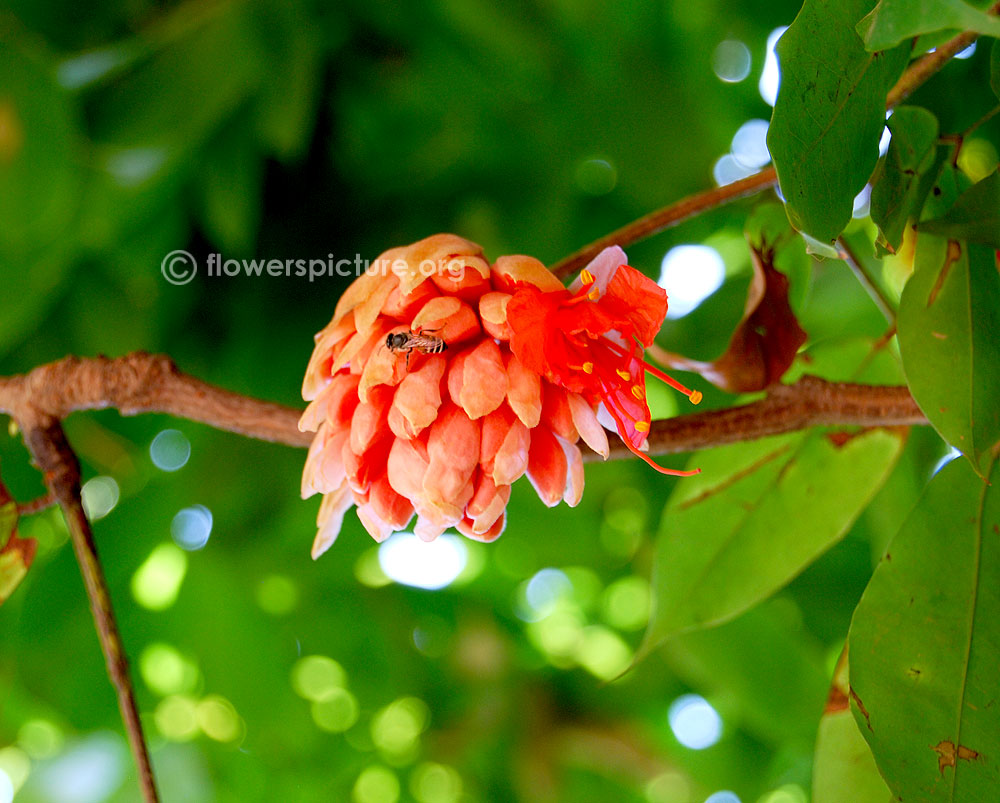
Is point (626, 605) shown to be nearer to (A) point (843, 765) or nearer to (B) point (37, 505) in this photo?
(A) point (843, 765)

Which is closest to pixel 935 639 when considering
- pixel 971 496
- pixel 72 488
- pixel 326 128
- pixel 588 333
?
pixel 971 496

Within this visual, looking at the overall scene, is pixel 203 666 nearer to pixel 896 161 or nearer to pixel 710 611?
pixel 710 611

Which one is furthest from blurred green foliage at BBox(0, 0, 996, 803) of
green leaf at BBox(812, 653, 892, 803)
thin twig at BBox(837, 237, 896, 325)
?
green leaf at BBox(812, 653, 892, 803)

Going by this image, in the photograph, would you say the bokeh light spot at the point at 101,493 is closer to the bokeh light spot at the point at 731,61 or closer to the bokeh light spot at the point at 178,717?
the bokeh light spot at the point at 178,717

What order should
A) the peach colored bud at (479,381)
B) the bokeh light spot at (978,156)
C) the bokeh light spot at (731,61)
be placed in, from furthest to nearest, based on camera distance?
1. the bokeh light spot at (731,61)
2. the bokeh light spot at (978,156)
3. the peach colored bud at (479,381)

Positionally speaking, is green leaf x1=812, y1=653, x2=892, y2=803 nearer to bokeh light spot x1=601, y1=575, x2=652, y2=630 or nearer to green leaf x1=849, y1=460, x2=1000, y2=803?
green leaf x1=849, y1=460, x2=1000, y2=803

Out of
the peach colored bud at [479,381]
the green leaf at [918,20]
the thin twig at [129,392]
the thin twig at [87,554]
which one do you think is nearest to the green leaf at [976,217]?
the green leaf at [918,20]

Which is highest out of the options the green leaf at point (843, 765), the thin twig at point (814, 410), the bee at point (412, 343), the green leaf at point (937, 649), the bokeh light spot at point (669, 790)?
the bee at point (412, 343)
